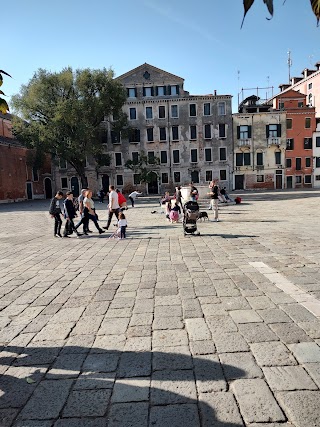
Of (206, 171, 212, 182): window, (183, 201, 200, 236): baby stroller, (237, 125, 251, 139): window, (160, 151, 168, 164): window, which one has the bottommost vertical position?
(183, 201, 200, 236): baby stroller

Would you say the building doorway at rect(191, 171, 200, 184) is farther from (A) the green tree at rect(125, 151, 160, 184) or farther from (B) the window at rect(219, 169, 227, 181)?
(A) the green tree at rect(125, 151, 160, 184)

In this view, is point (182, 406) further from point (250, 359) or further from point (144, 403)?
point (250, 359)

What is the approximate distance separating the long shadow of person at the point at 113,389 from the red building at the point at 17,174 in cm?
3877

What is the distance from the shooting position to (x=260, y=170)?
42.8 m

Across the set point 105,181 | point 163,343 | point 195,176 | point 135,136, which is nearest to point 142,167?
point 135,136

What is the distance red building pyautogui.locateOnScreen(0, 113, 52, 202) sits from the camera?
39438mm

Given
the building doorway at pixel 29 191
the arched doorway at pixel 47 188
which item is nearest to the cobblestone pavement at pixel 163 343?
the building doorway at pixel 29 191

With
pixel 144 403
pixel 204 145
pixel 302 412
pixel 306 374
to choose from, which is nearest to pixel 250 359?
pixel 306 374

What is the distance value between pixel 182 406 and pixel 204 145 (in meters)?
41.4

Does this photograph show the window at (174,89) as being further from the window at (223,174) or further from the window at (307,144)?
the window at (307,144)

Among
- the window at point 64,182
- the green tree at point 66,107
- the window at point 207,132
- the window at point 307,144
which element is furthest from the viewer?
the window at point 64,182

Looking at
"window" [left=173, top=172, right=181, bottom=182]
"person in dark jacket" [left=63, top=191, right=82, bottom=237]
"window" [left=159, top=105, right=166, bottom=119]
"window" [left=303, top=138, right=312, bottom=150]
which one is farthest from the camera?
"window" [left=173, top=172, right=181, bottom=182]

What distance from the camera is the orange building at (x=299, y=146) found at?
42.1m

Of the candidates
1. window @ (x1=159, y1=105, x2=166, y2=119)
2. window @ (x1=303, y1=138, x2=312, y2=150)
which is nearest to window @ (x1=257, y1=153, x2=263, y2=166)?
window @ (x1=303, y1=138, x2=312, y2=150)
